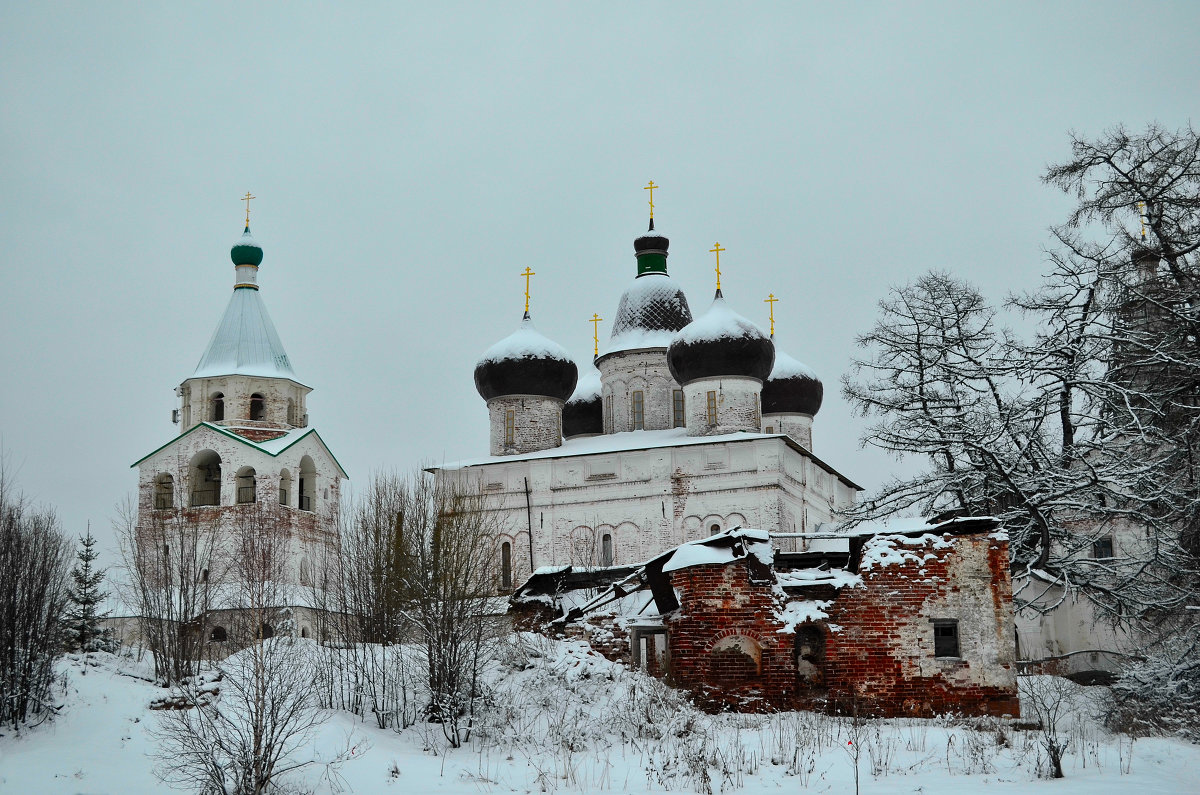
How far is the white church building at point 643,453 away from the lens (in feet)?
87.2

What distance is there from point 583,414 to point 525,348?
3.22m

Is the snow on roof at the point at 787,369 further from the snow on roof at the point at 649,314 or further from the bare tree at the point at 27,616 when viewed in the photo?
the bare tree at the point at 27,616

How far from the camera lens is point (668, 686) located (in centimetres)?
1330

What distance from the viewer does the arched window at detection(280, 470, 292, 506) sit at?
31.3m

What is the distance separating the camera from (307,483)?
32406mm

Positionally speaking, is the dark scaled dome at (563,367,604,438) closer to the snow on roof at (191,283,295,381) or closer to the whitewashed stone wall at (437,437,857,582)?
the whitewashed stone wall at (437,437,857,582)

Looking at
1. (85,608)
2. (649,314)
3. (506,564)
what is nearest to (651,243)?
(649,314)

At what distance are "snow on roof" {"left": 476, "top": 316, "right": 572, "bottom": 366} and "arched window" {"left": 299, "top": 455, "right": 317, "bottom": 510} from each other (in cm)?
585

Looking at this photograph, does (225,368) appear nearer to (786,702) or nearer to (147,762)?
(147,762)

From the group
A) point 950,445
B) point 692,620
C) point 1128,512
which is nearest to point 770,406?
point 950,445

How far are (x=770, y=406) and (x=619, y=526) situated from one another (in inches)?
261

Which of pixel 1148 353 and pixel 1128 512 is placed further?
pixel 1128 512

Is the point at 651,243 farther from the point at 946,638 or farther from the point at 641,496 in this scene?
the point at 946,638

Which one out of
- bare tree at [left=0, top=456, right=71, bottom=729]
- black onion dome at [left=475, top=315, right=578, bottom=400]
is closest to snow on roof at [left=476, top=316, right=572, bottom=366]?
black onion dome at [left=475, top=315, right=578, bottom=400]
